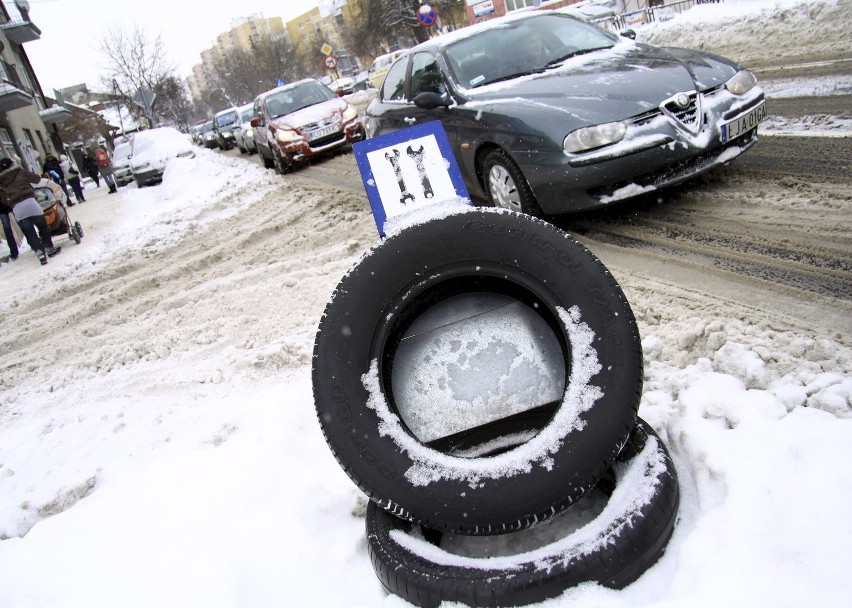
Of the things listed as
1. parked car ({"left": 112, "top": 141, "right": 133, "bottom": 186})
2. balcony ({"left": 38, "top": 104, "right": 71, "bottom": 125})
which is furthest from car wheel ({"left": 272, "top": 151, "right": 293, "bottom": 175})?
balcony ({"left": 38, "top": 104, "right": 71, "bottom": 125})

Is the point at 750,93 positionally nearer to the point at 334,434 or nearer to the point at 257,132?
the point at 334,434

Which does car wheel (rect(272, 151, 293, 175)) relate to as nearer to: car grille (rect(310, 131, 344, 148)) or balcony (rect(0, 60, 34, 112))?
car grille (rect(310, 131, 344, 148))

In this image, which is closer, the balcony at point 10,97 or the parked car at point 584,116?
the parked car at point 584,116

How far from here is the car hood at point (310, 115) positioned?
12.4 meters

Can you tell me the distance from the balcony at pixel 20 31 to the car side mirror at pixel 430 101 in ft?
Answer: 126

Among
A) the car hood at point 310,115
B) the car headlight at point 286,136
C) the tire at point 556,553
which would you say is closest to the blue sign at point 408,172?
the tire at point 556,553

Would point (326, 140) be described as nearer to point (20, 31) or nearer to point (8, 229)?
point (8, 229)

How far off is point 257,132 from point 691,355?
43.7ft

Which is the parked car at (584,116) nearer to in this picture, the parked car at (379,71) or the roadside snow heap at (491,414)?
the roadside snow heap at (491,414)

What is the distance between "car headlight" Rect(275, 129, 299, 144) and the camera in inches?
481

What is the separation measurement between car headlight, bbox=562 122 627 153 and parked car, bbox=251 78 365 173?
8.83m

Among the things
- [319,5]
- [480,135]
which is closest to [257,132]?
[480,135]

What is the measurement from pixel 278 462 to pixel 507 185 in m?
2.96

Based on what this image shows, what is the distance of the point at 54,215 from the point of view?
34.8ft
